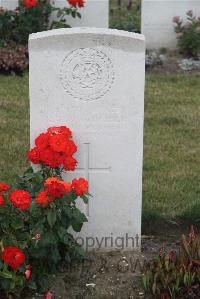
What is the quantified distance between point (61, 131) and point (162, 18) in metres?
6.61

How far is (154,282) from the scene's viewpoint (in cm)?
435

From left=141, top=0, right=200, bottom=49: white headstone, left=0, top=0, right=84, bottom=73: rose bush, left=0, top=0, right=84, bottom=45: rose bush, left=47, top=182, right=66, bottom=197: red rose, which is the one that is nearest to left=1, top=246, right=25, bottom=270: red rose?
left=47, top=182, right=66, bottom=197: red rose

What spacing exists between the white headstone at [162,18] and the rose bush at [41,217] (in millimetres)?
6472

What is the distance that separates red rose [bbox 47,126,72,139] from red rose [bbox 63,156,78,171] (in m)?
0.14

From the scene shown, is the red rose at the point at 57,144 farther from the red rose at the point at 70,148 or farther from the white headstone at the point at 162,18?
the white headstone at the point at 162,18

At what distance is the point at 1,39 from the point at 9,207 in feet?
19.1

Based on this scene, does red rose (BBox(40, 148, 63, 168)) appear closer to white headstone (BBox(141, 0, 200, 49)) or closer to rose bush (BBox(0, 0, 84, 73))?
rose bush (BBox(0, 0, 84, 73))

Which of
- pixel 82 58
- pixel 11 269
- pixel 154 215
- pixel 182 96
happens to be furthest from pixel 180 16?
pixel 11 269

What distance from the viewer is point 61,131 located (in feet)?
14.8

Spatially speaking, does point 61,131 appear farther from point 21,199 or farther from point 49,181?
point 21,199

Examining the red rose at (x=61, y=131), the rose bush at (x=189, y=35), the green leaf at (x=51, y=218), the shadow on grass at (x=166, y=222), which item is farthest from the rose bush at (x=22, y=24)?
the green leaf at (x=51, y=218)

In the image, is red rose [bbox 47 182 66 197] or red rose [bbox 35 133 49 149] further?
red rose [bbox 35 133 49 149]

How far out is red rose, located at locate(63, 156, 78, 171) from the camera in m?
4.42

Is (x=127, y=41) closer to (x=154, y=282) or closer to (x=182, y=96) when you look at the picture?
(x=154, y=282)
